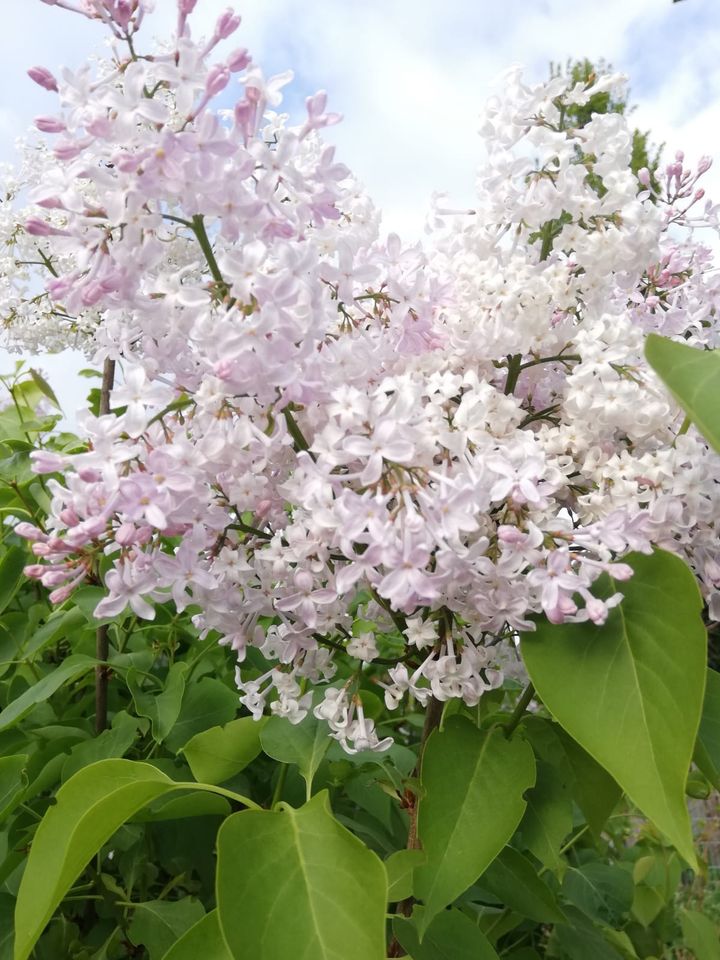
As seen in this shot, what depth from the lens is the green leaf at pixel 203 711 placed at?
3.18 feet

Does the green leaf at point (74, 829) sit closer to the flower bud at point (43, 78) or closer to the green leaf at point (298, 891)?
the green leaf at point (298, 891)

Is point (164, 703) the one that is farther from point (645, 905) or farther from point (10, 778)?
point (645, 905)

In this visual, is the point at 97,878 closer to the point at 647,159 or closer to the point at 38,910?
the point at 38,910

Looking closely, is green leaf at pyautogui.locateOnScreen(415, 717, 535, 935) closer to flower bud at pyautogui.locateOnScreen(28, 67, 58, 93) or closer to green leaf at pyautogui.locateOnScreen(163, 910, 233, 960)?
green leaf at pyautogui.locateOnScreen(163, 910, 233, 960)

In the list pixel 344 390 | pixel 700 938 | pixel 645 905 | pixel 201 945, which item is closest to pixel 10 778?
pixel 201 945

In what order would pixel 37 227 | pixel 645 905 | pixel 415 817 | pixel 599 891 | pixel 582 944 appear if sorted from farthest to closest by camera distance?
1. pixel 645 905
2. pixel 599 891
3. pixel 582 944
4. pixel 415 817
5. pixel 37 227

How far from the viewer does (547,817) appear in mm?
739

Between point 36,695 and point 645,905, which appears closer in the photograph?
point 36,695

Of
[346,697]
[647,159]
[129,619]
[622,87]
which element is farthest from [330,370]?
[647,159]

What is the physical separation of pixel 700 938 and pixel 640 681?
95 centimetres

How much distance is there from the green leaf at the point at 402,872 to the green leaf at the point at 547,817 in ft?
0.33

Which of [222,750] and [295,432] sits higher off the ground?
[295,432]

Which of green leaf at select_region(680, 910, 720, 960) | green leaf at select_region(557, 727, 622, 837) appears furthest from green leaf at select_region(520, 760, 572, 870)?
green leaf at select_region(680, 910, 720, 960)

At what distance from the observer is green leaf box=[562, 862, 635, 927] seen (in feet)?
4.21
